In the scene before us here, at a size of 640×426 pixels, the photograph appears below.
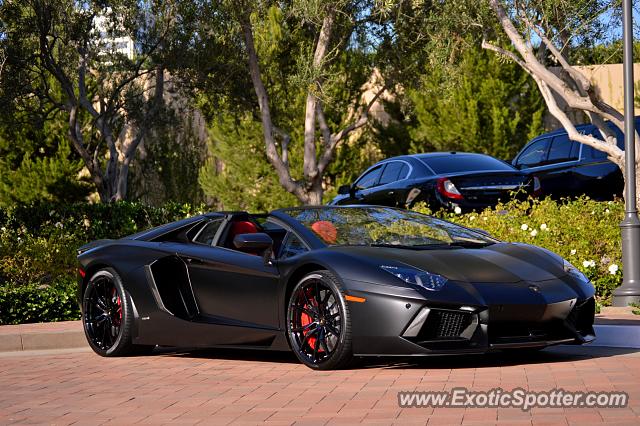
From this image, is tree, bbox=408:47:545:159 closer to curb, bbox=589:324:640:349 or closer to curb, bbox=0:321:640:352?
curb, bbox=0:321:640:352

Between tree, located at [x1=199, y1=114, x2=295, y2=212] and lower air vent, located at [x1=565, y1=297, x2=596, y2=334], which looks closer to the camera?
lower air vent, located at [x1=565, y1=297, x2=596, y2=334]

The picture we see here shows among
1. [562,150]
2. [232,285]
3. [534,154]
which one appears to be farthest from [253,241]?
[534,154]

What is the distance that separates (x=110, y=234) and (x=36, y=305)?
6.96 metres

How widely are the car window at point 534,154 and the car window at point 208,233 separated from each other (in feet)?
31.8

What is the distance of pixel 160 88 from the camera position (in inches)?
1121

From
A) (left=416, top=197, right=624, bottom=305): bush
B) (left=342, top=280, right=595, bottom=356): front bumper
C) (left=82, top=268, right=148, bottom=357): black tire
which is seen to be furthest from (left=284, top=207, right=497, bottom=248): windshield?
(left=416, top=197, right=624, bottom=305): bush

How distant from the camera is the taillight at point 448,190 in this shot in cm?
1599

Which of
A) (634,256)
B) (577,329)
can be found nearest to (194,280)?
(577,329)

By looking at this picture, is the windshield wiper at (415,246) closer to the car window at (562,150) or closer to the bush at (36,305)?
the bush at (36,305)

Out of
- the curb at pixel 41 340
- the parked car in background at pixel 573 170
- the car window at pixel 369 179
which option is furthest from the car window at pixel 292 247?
the car window at pixel 369 179

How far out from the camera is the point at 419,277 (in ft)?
25.8

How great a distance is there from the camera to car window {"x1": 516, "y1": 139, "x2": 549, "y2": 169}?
60.1ft

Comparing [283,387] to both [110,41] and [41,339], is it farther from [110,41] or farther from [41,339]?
[110,41]

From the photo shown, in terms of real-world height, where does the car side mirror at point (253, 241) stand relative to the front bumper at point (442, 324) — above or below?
above
